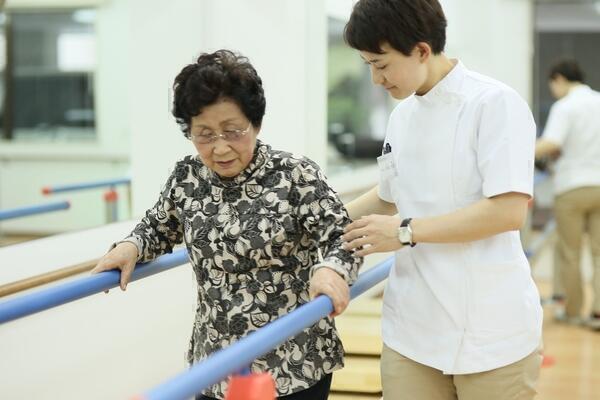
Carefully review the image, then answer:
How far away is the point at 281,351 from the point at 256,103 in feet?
1.68

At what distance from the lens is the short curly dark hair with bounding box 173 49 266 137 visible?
1.71 meters

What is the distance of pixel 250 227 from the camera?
1.75m

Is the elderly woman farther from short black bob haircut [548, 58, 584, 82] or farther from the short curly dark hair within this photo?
short black bob haircut [548, 58, 584, 82]

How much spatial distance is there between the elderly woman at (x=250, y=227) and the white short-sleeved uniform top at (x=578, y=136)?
13.8ft

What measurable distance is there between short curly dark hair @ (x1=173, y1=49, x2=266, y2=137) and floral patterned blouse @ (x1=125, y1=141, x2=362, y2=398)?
0.11m

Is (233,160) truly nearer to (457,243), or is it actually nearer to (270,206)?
(270,206)

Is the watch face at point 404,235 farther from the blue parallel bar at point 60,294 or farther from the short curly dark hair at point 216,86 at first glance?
the blue parallel bar at point 60,294

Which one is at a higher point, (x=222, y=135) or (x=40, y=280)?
(x=222, y=135)

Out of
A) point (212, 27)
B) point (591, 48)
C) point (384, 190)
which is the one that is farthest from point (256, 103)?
point (591, 48)

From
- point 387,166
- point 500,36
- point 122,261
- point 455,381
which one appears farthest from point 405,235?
point 500,36

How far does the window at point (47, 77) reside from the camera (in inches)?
319

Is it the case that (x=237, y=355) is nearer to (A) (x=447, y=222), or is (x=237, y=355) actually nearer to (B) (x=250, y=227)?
(B) (x=250, y=227)

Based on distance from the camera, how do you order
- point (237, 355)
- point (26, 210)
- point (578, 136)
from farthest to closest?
point (578, 136), point (26, 210), point (237, 355)

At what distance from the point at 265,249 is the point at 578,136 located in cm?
440
